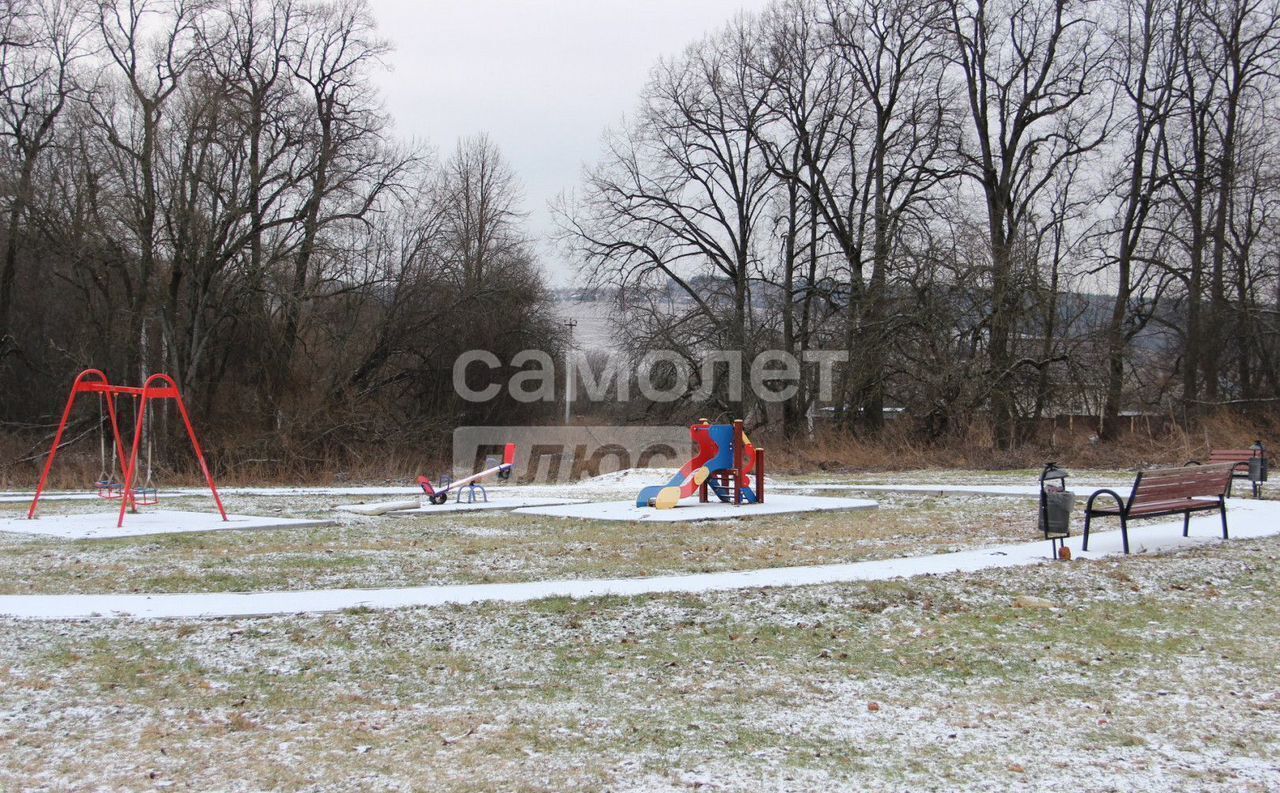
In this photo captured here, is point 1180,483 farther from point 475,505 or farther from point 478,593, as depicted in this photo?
point 475,505

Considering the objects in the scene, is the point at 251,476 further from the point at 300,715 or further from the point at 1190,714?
the point at 1190,714

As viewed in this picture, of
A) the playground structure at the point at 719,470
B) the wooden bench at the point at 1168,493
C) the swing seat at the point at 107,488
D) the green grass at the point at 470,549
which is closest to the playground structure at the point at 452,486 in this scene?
the green grass at the point at 470,549

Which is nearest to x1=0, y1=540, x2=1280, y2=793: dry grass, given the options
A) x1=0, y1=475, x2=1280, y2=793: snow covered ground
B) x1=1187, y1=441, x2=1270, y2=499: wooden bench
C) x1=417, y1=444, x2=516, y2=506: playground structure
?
x1=0, y1=475, x2=1280, y2=793: snow covered ground

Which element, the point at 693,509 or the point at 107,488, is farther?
the point at 693,509

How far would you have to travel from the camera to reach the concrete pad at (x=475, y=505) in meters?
16.9

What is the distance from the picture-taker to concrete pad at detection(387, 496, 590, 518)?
16.9 m

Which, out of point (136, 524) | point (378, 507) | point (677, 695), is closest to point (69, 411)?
point (136, 524)

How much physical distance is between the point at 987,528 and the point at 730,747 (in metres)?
9.51

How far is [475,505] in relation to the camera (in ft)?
59.5

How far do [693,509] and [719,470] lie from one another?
3.62 ft

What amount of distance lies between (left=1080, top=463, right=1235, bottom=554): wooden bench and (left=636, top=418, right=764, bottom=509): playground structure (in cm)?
609

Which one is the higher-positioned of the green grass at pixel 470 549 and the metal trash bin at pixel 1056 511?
the metal trash bin at pixel 1056 511

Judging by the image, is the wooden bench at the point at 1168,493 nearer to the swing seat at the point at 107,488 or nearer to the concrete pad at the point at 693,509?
the concrete pad at the point at 693,509

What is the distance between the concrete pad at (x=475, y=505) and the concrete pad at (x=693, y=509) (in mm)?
713
